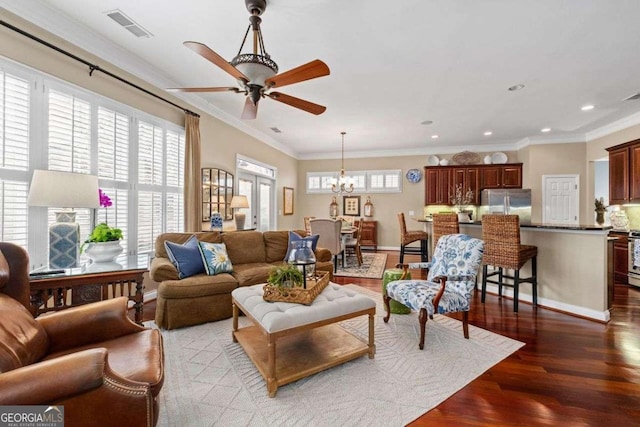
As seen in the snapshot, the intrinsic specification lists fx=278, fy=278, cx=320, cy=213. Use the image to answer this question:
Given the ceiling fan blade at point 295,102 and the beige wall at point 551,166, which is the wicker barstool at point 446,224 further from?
the beige wall at point 551,166

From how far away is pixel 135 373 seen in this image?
1274 mm

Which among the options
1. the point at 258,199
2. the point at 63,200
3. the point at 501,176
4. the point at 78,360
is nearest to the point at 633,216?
the point at 501,176

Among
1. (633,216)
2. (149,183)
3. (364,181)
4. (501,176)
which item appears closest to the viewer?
(149,183)

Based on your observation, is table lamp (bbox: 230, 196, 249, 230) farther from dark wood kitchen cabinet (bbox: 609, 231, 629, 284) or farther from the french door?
dark wood kitchen cabinet (bbox: 609, 231, 629, 284)

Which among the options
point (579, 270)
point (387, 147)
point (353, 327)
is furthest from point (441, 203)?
point (353, 327)

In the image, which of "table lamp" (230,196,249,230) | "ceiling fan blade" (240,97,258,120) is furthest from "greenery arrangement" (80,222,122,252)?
"table lamp" (230,196,249,230)

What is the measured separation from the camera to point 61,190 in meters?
2.06

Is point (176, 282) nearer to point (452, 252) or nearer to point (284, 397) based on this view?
point (284, 397)

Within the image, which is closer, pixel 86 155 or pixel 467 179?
pixel 86 155

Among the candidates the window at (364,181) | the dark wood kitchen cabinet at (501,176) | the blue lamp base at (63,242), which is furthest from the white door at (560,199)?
the blue lamp base at (63,242)

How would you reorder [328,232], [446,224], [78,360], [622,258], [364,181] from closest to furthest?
[78,360] < [446,224] < [622,258] < [328,232] < [364,181]

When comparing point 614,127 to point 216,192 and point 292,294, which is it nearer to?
point 292,294

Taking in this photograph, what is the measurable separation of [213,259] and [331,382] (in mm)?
1934

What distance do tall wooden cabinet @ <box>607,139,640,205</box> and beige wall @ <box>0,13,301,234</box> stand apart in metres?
7.03
